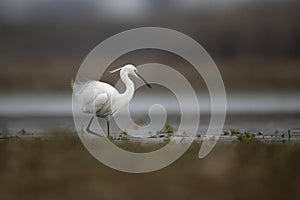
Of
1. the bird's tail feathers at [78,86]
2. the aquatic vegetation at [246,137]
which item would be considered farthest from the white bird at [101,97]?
the aquatic vegetation at [246,137]

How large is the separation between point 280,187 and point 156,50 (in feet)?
34.4

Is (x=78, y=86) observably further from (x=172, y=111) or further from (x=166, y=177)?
(x=172, y=111)

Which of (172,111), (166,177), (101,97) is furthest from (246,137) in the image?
(172,111)

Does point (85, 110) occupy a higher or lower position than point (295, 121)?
lower

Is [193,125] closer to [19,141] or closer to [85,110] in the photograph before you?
[85,110]

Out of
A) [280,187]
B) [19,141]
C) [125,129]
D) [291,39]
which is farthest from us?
[291,39]

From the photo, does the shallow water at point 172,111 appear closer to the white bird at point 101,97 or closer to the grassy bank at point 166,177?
the white bird at point 101,97

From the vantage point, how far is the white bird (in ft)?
35.5

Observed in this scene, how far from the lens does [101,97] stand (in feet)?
35.4

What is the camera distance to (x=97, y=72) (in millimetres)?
15703

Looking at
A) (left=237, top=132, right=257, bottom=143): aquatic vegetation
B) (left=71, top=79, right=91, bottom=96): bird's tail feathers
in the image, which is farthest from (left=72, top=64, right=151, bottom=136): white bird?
(left=237, top=132, right=257, bottom=143): aquatic vegetation

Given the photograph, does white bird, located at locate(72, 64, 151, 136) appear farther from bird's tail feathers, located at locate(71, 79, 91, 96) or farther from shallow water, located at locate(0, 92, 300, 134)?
shallow water, located at locate(0, 92, 300, 134)

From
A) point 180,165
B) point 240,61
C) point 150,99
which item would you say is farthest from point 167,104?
point 180,165

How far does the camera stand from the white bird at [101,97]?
1081 cm
